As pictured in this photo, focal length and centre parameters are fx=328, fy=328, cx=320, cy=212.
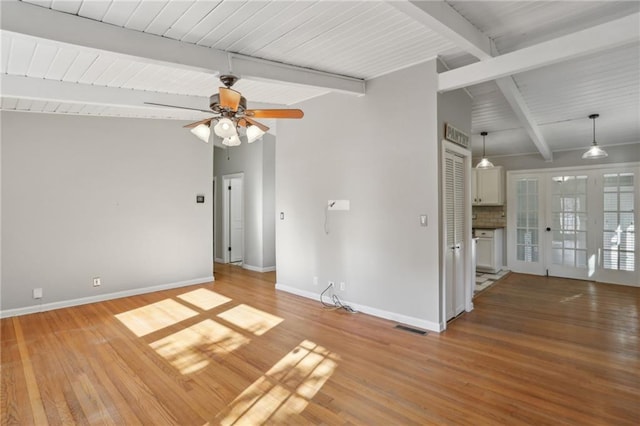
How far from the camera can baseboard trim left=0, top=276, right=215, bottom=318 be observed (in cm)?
430

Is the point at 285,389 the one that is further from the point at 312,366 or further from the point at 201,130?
the point at 201,130

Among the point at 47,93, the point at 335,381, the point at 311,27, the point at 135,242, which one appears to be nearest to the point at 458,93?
the point at 311,27

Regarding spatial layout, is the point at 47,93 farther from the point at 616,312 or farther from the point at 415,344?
the point at 616,312

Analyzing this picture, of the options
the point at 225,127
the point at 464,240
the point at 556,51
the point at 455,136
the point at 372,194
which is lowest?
the point at 464,240

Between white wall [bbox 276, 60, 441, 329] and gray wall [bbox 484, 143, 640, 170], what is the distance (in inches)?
177

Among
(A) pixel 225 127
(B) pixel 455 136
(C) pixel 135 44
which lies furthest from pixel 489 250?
(C) pixel 135 44

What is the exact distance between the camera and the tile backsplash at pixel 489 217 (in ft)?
23.7

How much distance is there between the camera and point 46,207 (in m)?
4.50

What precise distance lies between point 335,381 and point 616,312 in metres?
4.15

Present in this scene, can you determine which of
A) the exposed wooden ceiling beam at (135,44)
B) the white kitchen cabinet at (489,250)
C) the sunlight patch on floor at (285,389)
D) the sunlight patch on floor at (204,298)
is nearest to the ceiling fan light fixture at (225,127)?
the exposed wooden ceiling beam at (135,44)

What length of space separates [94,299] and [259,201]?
3355mm

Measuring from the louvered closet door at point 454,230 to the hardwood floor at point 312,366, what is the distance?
1.01 ft

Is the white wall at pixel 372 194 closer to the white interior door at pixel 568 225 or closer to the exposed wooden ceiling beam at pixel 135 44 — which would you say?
the exposed wooden ceiling beam at pixel 135 44

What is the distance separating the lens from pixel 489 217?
24.4ft
